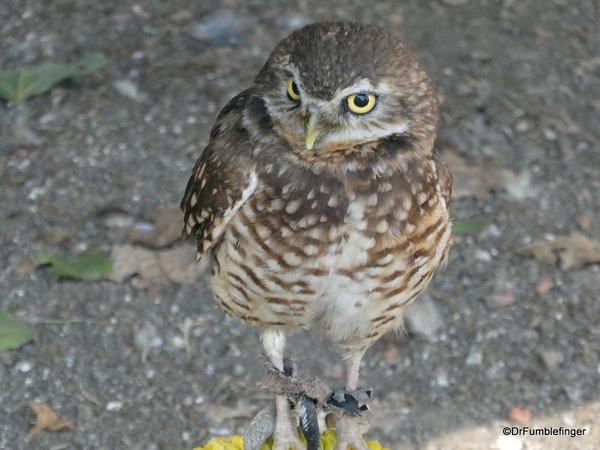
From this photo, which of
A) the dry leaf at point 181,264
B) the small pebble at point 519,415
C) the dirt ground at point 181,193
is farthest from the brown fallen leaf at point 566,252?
the dry leaf at point 181,264

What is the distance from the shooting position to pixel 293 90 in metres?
2.16

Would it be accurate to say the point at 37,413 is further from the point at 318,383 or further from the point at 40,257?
the point at 318,383

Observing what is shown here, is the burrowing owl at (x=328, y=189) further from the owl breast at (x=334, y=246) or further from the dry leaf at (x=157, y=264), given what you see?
the dry leaf at (x=157, y=264)

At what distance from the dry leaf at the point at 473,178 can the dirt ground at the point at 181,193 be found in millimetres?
22

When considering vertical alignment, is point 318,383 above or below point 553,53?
above

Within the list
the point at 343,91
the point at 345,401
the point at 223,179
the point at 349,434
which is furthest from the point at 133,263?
the point at 343,91

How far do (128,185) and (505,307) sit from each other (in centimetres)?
185

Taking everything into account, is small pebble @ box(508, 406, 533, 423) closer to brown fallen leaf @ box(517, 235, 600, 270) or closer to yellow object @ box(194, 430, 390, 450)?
brown fallen leaf @ box(517, 235, 600, 270)

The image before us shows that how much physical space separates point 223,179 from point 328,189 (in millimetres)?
308

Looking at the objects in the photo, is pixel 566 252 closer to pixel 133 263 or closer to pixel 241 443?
pixel 133 263

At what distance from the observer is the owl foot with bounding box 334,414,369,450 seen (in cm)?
248

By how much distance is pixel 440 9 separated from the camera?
17.3ft

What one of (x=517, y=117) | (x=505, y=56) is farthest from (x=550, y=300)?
(x=505, y=56)

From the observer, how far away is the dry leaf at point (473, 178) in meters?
4.24
